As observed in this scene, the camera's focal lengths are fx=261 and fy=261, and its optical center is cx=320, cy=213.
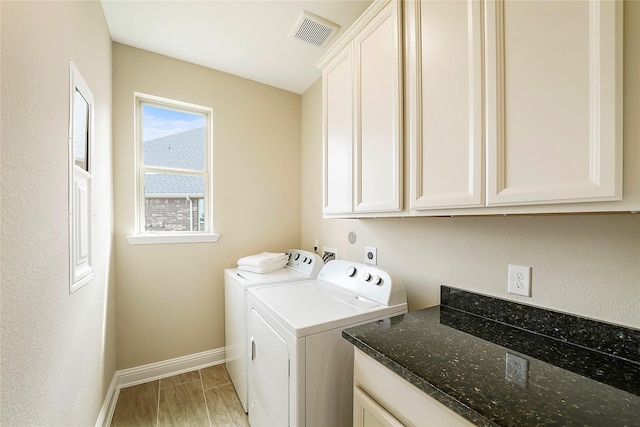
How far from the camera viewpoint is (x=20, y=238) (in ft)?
2.50

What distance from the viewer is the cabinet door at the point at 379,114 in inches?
48.8

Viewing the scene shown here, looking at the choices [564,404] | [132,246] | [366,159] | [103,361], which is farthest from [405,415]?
[132,246]

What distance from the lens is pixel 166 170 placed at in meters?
2.32

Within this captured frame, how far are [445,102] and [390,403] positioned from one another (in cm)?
112

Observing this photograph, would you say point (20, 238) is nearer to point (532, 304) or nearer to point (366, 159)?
point (366, 159)

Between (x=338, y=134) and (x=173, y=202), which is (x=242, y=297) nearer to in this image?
(x=173, y=202)

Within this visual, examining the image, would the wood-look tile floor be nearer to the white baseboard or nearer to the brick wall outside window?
the white baseboard

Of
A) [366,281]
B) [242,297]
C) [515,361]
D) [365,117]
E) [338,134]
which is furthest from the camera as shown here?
[242,297]

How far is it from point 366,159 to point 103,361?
2108mm

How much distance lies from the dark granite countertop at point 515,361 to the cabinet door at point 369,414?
0.17m

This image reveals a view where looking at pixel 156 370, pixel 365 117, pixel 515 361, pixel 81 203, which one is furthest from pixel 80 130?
pixel 515 361

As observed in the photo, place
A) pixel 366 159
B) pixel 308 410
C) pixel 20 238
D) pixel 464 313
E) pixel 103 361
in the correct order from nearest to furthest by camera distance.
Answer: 1. pixel 20 238
2. pixel 308 410
3. pixel 464 313
4. pixel 366 159
5. pixel 103 361

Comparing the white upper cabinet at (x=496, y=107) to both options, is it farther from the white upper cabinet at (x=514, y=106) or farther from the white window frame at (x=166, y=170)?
the white window frame at (x=166, y=170)

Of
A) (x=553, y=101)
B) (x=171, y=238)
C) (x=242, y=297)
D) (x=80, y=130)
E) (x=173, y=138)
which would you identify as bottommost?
(x=242, y=297)
